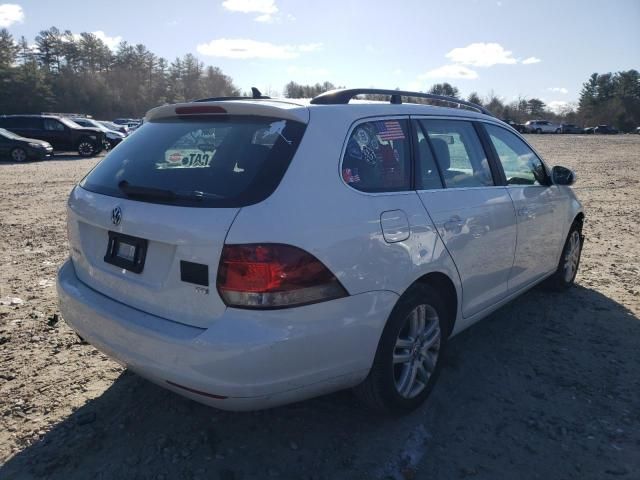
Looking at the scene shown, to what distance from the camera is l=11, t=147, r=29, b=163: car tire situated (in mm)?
19719

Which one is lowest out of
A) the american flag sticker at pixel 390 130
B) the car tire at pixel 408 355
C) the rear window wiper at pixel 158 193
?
the car tire at pixel 408 355

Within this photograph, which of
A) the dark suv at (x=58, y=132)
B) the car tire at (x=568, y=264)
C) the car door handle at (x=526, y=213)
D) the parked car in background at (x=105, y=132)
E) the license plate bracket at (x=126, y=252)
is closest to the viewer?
the license plate bracket at (x=126, y=252)

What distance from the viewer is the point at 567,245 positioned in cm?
487

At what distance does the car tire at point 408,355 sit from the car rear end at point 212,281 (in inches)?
10.9

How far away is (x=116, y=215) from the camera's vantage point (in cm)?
251

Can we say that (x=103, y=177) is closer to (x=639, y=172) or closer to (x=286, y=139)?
(x=286, y=139)

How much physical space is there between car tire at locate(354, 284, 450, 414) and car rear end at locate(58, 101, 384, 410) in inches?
10.9

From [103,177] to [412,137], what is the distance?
71.5 inches

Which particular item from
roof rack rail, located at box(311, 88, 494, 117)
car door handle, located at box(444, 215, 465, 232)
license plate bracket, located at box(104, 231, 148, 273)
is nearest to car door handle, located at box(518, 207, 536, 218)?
car door handle, located at box(444, 215, 465, 232)

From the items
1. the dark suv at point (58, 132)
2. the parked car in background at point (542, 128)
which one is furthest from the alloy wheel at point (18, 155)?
the parked car in background at point (542, 128)

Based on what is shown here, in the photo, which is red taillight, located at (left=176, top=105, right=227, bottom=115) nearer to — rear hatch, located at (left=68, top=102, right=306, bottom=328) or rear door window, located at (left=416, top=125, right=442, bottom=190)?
rear hatch, located at (left=68, top=102, right=306, bottom=328)

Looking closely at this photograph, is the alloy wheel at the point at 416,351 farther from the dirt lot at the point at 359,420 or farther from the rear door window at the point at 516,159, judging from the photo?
the rear door window at the point at 516,159

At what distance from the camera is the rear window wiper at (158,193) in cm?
231

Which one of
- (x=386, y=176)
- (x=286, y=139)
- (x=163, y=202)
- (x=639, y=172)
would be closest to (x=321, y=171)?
(x=286, y=139)
